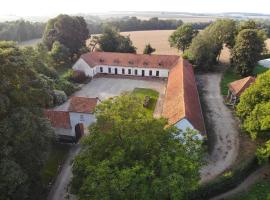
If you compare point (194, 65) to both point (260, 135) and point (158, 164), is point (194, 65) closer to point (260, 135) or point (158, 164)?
point (260, 135)

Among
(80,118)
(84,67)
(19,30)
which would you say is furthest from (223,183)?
(19,30)

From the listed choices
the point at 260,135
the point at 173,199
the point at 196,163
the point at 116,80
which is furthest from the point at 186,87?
the point at 173,199

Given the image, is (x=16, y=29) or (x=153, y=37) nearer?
(x=16, y=29)

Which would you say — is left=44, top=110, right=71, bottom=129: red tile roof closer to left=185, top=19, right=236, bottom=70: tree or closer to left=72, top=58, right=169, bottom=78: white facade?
left=72, top=58, right=169, bottom=78: white facade

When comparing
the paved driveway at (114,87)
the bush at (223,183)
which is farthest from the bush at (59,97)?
the bush at (223,183)

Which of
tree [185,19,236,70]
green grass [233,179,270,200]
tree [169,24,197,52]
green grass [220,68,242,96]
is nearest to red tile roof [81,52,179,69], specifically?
tree [185,19,236,70]

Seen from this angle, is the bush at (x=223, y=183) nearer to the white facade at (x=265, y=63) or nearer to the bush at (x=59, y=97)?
the bush at (x=59, y=97)
